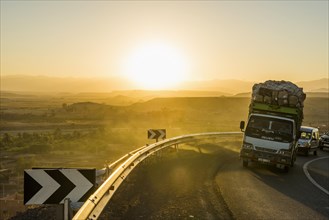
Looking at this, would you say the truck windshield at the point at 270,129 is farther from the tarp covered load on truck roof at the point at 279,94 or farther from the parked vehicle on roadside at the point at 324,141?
the parked vehicle on roadside at the point at 324,141

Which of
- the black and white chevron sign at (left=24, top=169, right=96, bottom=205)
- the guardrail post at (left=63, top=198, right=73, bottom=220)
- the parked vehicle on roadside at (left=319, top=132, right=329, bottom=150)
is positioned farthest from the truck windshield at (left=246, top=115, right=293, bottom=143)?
the parked vehicle on roadside at (left=319, top=132, right=329, bottom=150)

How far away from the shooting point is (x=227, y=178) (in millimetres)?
14227

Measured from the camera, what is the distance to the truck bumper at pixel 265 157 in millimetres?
16812

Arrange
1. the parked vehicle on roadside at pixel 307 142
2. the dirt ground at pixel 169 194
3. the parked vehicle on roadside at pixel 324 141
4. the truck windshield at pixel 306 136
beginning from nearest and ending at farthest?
→ the dirt ground at pixel 169 194, the parked vehicle on roadside at pixel 307 142, the truck windshield at pixel 306 136, the parked vehicle on roadside at pixel 324 141

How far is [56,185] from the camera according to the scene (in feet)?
18.4

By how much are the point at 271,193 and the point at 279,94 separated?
6.88 meters

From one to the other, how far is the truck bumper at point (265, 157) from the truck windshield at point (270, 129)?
695 millimetres

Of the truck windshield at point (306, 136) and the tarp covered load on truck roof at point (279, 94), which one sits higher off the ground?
the tarp covered load on truck roof at point (279, 94)

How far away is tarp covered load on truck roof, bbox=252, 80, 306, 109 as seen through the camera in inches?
707

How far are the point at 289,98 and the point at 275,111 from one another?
81 centimetres

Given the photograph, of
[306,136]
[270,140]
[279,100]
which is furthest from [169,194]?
[306,136]

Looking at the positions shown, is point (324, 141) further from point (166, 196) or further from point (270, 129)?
point (166, 196)

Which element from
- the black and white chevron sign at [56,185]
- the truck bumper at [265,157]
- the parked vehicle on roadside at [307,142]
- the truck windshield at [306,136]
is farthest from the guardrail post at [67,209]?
the truck windshield at [306,136]

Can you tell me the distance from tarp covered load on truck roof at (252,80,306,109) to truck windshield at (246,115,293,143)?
0.90m
